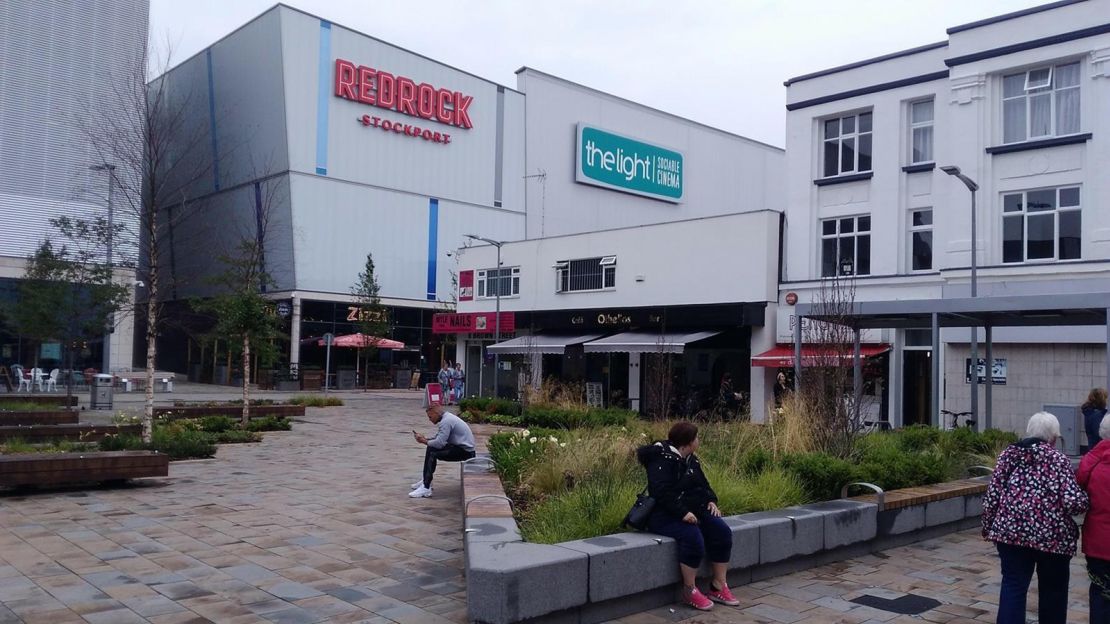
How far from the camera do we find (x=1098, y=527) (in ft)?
Answer: 17.3

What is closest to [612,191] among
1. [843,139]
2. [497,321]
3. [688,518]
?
[497,321]

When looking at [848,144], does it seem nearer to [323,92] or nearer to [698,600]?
[698,600]

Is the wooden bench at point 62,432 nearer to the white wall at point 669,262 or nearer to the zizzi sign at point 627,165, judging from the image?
the white wall at point 669,262

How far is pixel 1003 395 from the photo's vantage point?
22.0 m

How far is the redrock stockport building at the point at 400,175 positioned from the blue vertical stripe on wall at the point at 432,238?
8 cm

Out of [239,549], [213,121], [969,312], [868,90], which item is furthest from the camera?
[213,121]

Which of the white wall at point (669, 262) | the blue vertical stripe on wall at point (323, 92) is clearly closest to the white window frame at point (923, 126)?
the white wall at point (669, 262)

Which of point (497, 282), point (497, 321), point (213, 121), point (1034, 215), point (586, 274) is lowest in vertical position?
point (497, 321)

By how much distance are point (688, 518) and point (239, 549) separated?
3.95m

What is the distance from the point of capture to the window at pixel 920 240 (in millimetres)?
24781

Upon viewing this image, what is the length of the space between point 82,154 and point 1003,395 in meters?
37.2

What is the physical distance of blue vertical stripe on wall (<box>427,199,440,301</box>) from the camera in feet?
160

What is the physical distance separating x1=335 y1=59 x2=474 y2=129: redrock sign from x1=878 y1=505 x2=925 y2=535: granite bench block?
40.2m

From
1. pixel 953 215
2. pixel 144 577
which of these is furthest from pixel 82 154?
pixel 144 577
